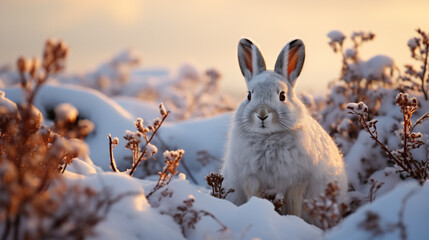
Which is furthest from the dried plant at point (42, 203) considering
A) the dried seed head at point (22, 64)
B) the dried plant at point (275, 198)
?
the dried plant at point (275, 198)

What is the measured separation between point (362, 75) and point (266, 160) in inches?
102

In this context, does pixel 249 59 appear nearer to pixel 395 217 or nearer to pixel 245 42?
pixel 245 42

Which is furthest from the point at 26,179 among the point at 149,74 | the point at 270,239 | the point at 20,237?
the point at 149,74

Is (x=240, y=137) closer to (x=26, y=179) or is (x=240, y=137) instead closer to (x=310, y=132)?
(x=310, y=132)

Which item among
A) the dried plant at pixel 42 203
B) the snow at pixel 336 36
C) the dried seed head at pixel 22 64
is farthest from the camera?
the snow at pixel 336 36

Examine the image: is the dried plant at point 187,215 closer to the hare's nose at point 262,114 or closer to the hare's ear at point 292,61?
the hare's nose at point 262,114

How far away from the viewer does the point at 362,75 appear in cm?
517

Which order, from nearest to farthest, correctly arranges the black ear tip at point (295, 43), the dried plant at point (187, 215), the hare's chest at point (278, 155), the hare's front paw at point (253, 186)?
the dried plant at point (187, 215), the hare's chest at point (278, 155), the hare's front paw at point (253, 186), the black ear tip at point (295, 43)

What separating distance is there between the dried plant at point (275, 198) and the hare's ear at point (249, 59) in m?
1.47

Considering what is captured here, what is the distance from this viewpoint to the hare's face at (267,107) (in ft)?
11.1

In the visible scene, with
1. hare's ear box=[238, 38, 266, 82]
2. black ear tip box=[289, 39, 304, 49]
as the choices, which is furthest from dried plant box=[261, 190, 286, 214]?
A: black ear tip box=[289, 39, 304, 49]

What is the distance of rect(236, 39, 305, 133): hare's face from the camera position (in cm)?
342

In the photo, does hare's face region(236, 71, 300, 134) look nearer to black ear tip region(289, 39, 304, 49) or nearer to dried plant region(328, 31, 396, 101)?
black ear tip region(289, 39, 304, 49)

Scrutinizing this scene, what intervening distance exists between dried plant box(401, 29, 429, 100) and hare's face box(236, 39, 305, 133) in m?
1.32
